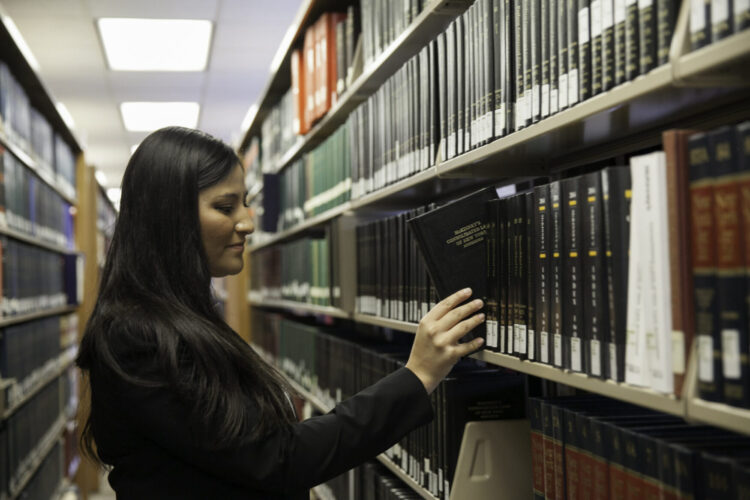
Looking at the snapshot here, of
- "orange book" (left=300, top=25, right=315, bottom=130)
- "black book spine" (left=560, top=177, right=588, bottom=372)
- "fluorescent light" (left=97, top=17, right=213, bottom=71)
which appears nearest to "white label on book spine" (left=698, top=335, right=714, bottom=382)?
"black book spine" (left=560, top=177, right=588, bottom=372)

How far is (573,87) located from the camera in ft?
3.66

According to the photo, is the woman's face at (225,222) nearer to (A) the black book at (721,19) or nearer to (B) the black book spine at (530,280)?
(B) the black book spine at (530,280)

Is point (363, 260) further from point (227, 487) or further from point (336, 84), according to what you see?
point (227, 487)

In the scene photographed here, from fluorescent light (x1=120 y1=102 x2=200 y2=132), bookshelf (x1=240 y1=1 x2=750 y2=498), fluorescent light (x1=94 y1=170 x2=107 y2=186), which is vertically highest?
fluorescent light (x1=120 y1=102 x2=200 y2=132)

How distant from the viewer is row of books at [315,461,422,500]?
1974mm

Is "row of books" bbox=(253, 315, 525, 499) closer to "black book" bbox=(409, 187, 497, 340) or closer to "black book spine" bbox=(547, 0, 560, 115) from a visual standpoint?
"black book" bbox=(409, 187, 497, 340)

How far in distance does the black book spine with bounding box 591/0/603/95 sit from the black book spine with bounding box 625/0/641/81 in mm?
67

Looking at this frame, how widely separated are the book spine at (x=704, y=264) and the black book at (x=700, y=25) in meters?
0.10

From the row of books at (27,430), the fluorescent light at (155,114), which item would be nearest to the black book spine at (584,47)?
the row of books at (27,430)

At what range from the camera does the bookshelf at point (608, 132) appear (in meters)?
0.84

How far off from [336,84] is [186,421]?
1738 mm

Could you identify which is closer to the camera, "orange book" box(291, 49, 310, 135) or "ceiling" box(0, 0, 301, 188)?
"orange book" box(291, 49, 310, 135)

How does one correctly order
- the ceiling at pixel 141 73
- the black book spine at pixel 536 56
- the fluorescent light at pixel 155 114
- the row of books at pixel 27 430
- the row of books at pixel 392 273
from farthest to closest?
the fluorescent light at pixel 155 114 < the ceiling at pixel 141 73 < the row of books at pixel 27 430 < the row of books at pixel 392 273 < the black book spine at pixel 536 56

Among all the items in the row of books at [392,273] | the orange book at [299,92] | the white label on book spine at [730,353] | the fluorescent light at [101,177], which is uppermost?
the fluorescent light at [101,177]
